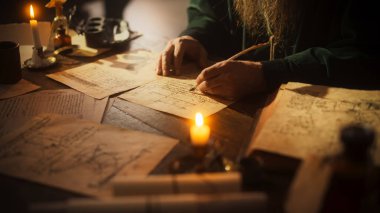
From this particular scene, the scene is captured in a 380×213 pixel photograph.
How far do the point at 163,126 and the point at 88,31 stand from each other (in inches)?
31.3

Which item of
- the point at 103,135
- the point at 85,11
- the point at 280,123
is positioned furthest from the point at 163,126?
the point at 85,11

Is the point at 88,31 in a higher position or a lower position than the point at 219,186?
higher

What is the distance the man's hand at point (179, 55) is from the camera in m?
1.34

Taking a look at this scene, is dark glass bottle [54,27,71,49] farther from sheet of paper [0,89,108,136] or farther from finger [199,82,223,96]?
finger [199,82,223,96]

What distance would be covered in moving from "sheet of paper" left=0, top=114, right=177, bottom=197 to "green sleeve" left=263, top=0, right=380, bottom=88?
1.59 feet

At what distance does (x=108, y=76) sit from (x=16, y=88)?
290mm

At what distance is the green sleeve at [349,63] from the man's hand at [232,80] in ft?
0.12

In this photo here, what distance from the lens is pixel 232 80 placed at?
3.67ft

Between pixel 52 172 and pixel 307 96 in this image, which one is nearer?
pixel 52 172

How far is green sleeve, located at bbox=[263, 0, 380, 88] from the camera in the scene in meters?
1.16

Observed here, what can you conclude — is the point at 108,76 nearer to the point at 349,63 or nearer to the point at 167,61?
the point at 167,61

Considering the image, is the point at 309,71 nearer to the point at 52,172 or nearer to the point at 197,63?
the point at 197,63

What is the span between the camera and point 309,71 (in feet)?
3.85

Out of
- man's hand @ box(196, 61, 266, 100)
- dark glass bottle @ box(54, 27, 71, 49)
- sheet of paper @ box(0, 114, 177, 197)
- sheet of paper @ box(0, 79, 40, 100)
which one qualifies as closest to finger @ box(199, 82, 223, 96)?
man's hand @ box(196, 61, 266, 100)
